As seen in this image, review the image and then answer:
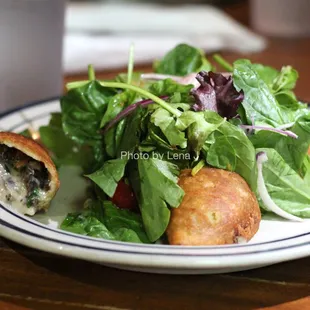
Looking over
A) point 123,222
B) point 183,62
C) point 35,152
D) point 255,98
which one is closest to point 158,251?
point 123,222

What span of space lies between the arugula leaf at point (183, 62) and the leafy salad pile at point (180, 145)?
18 centimetres

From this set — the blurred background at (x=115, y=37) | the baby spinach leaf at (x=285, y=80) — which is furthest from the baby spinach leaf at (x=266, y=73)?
the blurred background at (x=115, y=37)

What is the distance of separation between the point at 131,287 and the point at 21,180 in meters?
0.29

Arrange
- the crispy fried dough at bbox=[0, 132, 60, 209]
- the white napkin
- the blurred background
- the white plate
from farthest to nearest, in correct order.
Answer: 1. the white napkin
2. the blurred background
3. the crispy fried dough at bbox=[0, 132, 60, 209]
4. the white plate

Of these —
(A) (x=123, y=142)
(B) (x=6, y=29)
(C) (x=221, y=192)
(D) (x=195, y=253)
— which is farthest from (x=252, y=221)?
(B) (x=6, y=29)

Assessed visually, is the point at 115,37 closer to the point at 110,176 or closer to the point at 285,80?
the point at 285,80

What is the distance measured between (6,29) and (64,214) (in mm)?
810

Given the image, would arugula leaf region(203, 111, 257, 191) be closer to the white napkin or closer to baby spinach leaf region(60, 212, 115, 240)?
baby spinach leaf region(60, 212, 115, 240)

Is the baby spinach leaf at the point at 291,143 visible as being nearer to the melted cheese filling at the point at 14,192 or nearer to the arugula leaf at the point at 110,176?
the arugula leaf at the point at 110,176

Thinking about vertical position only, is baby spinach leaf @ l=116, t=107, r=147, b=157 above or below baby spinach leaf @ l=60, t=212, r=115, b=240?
above

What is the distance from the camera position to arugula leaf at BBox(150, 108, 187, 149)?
1062mm

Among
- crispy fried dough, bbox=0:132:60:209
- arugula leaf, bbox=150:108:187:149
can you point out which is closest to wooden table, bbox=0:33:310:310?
crispy fried dough, bbox=0:132:60:209

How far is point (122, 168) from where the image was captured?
109 centimetres

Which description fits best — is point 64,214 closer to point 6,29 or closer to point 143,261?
point 143,261
